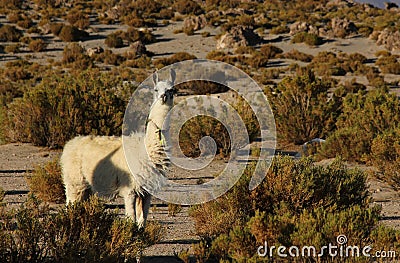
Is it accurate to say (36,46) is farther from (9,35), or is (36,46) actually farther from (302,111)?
(302,111)

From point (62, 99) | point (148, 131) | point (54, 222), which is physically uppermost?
point (148, 131)

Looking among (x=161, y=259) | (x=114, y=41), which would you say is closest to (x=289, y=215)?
(x=161, y=259)

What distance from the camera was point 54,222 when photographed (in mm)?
4988

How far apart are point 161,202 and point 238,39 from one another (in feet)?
87.7

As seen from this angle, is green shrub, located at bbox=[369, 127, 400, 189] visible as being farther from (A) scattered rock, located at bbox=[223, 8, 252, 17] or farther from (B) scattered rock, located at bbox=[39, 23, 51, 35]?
(A) scattered rock, located at bbox=[223, 8, 252, 17]

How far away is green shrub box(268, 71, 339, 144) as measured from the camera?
14.8 metres

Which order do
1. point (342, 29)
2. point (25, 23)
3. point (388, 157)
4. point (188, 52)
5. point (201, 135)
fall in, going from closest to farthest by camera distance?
point (388, 157) → point (201, 135) → point (188, 52) → point (25, 23) → point (342, 29)

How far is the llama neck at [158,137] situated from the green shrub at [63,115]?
774 cm

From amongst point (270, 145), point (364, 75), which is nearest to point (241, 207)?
point (270, 145)

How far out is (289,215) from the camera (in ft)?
17.6

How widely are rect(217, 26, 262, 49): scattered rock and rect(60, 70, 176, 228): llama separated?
28.2 m

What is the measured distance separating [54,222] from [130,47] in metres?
27.8

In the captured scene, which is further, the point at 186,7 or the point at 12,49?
the point at 186,7

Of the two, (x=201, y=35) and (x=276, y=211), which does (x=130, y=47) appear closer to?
(x=201, y=35)
